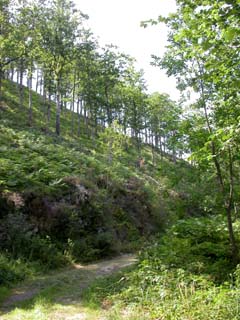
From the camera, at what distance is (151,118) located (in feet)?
153

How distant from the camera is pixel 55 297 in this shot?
7625 millimetres

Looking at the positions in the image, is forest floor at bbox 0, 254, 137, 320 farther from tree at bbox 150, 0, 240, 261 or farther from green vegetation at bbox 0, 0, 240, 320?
tree at bbox 150, 0, 240, 261

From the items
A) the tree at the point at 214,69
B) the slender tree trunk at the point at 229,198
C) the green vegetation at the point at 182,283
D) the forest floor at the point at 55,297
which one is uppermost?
the tree at the point at 214,69

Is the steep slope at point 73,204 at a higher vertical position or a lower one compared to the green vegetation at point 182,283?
higher

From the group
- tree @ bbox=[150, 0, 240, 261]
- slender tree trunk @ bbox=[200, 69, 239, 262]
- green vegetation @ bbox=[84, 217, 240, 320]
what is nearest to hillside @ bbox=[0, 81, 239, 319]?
green vegetation @ bbox=[84, 217, 240, 320]

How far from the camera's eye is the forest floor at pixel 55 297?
255 inches

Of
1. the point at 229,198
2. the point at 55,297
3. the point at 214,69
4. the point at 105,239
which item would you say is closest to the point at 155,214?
the point at 105,239

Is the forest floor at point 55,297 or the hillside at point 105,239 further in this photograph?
the hillside at point 105,239

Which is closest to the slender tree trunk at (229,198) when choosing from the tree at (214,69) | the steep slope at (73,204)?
the tree at (214,69)

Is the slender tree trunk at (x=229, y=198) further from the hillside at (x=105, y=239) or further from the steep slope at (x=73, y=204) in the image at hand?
the steep slope at (x=73, y=204)

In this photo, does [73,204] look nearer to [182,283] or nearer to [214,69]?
[182,283]

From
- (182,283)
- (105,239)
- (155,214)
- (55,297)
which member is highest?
(155,214)

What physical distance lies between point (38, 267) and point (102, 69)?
26.6 meters

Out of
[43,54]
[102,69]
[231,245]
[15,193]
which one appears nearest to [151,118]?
[102,69]
